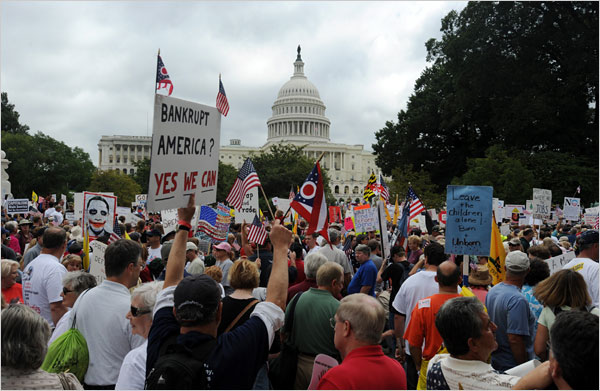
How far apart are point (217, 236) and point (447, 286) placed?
23.6 ft

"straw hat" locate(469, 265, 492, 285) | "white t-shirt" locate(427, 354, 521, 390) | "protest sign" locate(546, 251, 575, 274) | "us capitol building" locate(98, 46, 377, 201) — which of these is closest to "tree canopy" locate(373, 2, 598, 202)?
"protest sign" locate(546, 251, 575, 274)

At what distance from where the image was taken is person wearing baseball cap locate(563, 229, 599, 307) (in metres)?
5.45

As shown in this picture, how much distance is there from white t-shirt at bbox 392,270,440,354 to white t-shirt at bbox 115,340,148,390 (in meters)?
2.62

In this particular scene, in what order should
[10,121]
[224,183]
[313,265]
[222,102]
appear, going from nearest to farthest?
[313,265], [222,102], [224,183], [10,121]

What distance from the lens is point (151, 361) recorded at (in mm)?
2680

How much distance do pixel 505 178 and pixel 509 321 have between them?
2496 cm

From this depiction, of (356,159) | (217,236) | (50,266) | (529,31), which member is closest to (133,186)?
(529,31)

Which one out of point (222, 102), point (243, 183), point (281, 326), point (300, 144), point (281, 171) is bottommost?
point (281, 326)

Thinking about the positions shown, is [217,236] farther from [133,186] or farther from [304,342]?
[133,186]

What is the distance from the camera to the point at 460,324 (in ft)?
9.34

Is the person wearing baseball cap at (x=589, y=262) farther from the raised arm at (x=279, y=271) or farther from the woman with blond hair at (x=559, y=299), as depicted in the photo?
the raised arm at (x=279, y=271)

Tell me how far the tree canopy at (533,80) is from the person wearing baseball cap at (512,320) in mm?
28740

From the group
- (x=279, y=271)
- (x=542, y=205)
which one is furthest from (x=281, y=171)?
(x=279, y=271)

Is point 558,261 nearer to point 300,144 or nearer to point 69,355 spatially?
point 69,355
